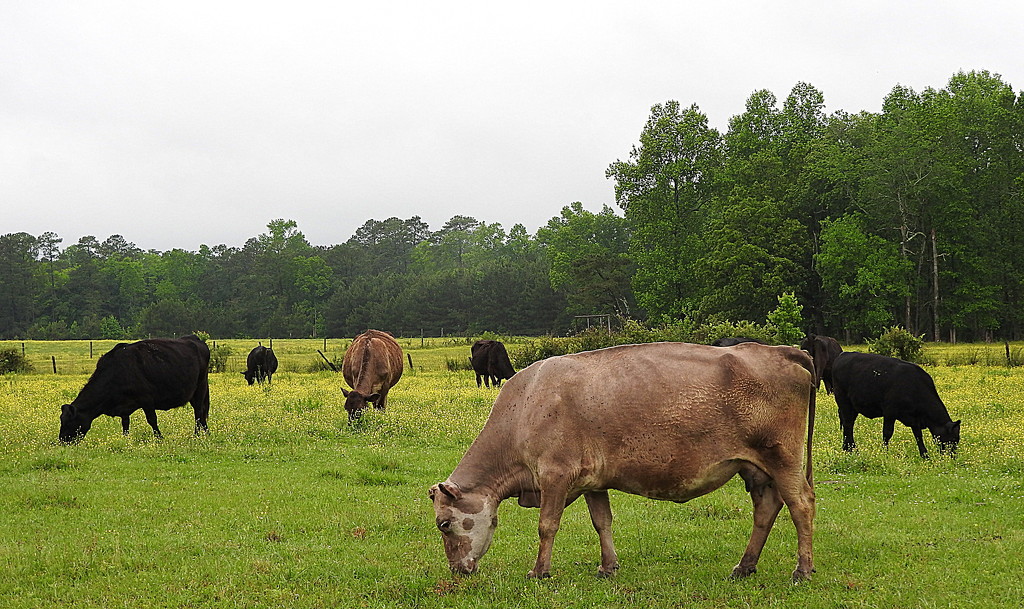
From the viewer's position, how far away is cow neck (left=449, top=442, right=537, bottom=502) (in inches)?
298

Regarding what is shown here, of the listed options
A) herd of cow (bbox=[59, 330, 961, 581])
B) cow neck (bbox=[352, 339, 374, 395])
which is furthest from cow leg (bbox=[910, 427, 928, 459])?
cow neck (bbox=[352, 339, 374, 395])

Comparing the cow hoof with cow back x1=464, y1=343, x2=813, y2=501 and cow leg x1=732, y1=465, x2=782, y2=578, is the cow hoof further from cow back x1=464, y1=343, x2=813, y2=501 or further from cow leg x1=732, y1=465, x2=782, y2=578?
cow back x1=464, y1=343, x2=813, y2=501

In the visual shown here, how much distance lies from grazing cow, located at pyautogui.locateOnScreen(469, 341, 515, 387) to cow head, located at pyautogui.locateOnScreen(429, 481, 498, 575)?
23595mm

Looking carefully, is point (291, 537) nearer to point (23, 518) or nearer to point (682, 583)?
point (23, 518)

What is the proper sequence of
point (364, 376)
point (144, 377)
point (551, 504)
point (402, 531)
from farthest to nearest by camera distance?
point (364, 376)
point (144, 377)
point (402, 531)
point (551, 504)

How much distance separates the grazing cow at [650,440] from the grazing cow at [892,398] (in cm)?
697

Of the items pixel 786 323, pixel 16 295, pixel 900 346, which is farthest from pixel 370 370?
pixel 16 295

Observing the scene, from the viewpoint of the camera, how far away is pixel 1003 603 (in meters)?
6.62

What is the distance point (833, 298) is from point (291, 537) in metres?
56.4

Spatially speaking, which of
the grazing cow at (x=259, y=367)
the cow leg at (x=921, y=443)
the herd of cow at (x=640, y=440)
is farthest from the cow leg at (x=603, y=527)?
the grazing cow at (x=259, y=367)

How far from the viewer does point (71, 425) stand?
1588 centimetres

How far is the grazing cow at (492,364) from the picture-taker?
3178 cm

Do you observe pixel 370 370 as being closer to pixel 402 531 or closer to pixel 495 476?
pixel 402 531

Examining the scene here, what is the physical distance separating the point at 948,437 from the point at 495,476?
975 centimetres
